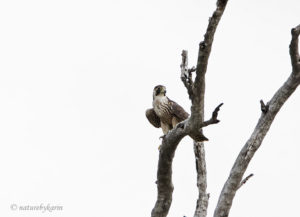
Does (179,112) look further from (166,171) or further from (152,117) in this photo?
(166,171)

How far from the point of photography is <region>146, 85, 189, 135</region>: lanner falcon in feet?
26.3

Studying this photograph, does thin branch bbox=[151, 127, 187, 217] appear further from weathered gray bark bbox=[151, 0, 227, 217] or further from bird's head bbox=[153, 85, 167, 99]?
bird's head bbox=[153, 85, 167, 99]

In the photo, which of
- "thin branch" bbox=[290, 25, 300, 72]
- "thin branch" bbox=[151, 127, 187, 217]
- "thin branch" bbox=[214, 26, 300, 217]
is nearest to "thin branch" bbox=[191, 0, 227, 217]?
"thin branch" bbox=[151, 127, 187, 217]

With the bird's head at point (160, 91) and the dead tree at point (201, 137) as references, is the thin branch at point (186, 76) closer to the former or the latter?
the dead tree at point (201, 137)

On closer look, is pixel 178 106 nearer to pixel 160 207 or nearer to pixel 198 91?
pixel 160 207

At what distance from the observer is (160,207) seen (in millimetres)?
5113

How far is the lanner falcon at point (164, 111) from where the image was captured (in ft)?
26.3

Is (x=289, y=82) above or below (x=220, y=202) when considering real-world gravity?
above

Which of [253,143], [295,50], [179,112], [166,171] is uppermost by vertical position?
[179,112]

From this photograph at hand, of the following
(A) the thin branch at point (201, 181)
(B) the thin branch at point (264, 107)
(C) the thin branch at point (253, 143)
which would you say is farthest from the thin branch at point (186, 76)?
(A) the thin branch at point (201, 181)

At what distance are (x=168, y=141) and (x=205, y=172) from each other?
1.59 m

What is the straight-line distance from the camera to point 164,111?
322 inches

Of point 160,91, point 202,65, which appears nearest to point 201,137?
point 202,65

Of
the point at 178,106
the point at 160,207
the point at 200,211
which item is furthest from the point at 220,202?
the point at 178,106
